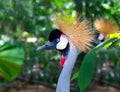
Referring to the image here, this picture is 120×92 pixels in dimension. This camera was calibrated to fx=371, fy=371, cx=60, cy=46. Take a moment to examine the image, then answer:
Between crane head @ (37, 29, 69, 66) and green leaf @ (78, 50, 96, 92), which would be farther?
crane head @ (37, 29, 69, 66)

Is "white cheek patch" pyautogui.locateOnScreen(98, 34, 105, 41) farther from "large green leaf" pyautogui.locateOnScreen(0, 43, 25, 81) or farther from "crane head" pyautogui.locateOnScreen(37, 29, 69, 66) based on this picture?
"large green leaf" pyautogui.locateOnScreen(0, 43, 25, 81)

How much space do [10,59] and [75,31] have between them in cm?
162

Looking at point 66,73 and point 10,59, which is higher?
point 10,59

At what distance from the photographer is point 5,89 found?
412 centimetres

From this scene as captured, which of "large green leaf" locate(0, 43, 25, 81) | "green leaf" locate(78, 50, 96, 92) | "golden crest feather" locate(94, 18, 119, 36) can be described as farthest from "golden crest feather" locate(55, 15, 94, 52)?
"large green leaf" locate(0, 43, 25, 81)

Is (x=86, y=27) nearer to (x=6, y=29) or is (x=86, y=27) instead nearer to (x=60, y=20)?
(x=60, y=20)

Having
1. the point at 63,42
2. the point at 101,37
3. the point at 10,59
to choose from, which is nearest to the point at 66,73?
the point at 63,42

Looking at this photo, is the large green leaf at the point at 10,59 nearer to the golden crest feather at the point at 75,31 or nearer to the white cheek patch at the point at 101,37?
the white cheek patch at the point at 101,37

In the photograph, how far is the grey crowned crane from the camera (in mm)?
1382

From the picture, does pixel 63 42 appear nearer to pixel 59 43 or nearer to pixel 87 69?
pixel 59 43

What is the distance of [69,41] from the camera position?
4.64 ft

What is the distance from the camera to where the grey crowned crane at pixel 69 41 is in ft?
4.53

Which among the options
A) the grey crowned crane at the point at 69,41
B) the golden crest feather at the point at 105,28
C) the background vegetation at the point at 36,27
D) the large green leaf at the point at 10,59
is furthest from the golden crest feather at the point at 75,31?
the background vegetation at the point at 36,27

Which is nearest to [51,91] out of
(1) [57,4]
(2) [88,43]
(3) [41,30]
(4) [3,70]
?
(3) [41,30]
